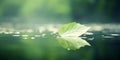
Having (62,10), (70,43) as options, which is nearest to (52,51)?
(70,43)

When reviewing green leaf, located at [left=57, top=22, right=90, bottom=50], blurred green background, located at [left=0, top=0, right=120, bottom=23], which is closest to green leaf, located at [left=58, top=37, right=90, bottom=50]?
green leaf, located at [left=57, top=22, right=90, bottom=50]

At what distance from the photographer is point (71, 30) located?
159 centimetres

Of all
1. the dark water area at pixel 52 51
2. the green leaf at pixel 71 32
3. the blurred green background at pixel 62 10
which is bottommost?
the dark water area at pixel 52 51

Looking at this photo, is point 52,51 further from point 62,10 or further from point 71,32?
point 62,10

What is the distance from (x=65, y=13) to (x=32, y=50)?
406 cm

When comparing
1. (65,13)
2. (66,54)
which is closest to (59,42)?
(66,54)

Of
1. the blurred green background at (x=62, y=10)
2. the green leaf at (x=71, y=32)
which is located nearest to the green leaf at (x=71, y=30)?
the green leaf at (x=71, y=32)

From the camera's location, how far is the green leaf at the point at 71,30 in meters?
1.58

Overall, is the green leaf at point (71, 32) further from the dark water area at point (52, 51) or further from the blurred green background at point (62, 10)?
the blurred green background at point (62, 10)

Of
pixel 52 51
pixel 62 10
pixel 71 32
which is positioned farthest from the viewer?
pixel 62 10

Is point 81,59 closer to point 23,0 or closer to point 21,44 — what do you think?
point 21,44

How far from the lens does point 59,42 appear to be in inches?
65.7

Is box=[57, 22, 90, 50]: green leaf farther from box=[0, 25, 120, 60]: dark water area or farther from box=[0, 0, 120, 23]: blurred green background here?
box=[0, 0, 120, 23]: blurred green background

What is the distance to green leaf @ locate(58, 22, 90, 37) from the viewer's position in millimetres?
1575
